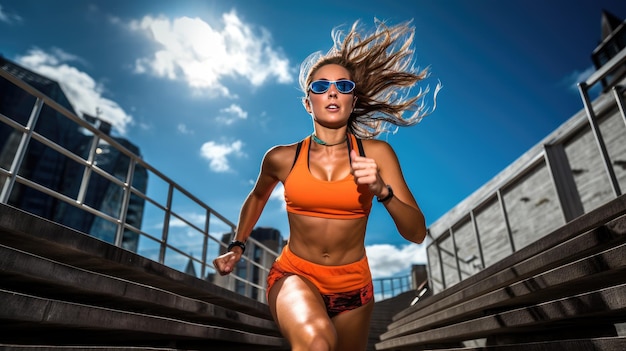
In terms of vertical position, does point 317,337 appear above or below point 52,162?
below

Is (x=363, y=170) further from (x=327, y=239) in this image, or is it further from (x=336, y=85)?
(x=336, y=85)

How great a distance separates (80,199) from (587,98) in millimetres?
4200

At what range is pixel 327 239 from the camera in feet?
6.33

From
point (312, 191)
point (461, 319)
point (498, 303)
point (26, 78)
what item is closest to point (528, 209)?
point (461, 319)

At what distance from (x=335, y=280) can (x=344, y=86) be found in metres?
1.03

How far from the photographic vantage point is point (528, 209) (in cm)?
1038

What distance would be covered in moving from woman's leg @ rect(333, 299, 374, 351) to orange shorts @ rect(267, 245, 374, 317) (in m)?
0.03

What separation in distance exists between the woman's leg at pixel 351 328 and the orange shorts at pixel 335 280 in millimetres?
27

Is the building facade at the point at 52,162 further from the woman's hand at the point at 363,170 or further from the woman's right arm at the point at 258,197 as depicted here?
the woman's hand at the point at 363,170

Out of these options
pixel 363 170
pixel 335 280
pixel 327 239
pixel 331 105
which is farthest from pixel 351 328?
pixel 331 105

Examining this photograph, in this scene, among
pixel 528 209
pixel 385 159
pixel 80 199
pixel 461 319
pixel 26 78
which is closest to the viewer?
pixel 385 159

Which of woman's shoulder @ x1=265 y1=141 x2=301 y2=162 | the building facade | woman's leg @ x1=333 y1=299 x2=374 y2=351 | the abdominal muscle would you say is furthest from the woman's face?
the building facade

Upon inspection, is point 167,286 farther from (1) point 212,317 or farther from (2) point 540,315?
(2) point 540,315

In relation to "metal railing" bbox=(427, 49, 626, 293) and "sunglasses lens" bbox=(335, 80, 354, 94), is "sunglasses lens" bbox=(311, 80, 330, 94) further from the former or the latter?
"metal railing" bbox=(427, 49, 626, 293)
